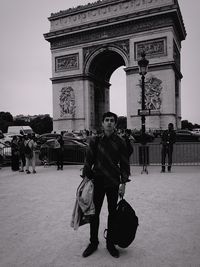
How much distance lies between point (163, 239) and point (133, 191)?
3.10 m

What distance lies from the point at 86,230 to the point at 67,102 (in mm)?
29248

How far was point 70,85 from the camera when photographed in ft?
108

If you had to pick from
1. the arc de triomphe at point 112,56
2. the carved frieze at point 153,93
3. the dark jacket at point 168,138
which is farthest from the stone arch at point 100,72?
the dark jacket at point 168,138

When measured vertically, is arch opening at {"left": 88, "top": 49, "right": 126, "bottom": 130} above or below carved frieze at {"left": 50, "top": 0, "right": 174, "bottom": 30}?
below

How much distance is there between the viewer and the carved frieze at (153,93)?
91.6ft

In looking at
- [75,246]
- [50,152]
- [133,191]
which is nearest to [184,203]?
[133,191]

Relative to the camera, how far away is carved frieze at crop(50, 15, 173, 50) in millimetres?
28225

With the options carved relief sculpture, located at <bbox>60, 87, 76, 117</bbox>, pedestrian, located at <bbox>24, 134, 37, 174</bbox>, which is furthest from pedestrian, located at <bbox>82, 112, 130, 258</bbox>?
carved relief sculpture, located at <bbox>60, 87, 76, 117</bbox>

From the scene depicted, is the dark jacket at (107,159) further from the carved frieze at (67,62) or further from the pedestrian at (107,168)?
the carved frieze at (67,62)

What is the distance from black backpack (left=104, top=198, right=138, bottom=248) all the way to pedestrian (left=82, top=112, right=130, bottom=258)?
91 millimetres

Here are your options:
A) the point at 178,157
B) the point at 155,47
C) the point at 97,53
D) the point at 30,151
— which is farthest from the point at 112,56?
the point at 30,151

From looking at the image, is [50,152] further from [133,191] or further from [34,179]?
[133,191]

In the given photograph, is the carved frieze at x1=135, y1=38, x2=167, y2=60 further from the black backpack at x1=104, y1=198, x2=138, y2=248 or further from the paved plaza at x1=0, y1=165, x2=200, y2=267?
the black backpack at x1=104, y1=198, x2=138, y2=248

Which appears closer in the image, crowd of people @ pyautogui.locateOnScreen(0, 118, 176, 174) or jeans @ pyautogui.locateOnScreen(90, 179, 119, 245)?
jeans @ pyautogui.locateOnScreen(90, 179, 119, 245)
